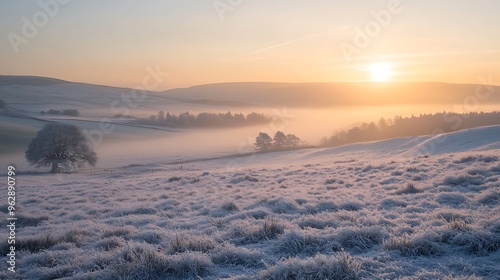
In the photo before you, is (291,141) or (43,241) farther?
(291,141)

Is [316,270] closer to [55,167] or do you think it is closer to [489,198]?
[489,198]

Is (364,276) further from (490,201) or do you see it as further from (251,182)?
(251,182)

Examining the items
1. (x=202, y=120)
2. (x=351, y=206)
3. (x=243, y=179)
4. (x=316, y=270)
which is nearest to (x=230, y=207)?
(x=351, y=206)

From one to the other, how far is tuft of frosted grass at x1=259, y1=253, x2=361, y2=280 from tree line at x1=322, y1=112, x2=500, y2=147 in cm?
7077

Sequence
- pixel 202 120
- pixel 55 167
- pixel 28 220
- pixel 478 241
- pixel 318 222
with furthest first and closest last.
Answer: pixel 202 120, pixel 55 167, pixel 28 220, pixel 318 222, pixel 478 241

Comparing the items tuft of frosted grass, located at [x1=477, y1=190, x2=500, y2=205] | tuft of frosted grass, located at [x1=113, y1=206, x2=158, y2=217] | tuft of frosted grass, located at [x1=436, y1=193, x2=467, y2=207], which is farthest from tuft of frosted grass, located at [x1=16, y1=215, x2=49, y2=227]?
tuft of frosted grass, located at [x1=477, y1=190, x2=500, y2=205]

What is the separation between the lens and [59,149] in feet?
149

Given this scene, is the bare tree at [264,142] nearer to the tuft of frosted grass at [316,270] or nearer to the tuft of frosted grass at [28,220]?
the tuft of frosted grass at [28,220]

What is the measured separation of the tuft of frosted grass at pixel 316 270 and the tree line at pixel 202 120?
107 metres

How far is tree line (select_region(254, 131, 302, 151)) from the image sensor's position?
70.9 metres

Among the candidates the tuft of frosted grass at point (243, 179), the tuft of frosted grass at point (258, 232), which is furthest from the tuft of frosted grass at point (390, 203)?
the tuft of frosted grass at point (243, 179)

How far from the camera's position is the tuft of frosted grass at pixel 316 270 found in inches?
183

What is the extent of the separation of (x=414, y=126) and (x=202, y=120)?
224 feet

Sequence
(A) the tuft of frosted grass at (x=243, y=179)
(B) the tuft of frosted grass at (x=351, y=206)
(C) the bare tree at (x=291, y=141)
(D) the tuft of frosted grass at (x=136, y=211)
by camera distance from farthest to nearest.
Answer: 1. (C) the bare tree at (x=291, y=141)
2. (A) the tuft of frosted grass at (x=243, y=179)
3. (D) the tuft of frosted grass at (x=136, y=211)
4. (B) the tuft of frosted grass at (x=351, y=206)
